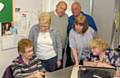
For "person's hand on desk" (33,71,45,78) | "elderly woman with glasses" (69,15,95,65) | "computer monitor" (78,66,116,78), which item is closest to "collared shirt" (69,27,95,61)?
"elderly woman with glasses" (69,15,95,65)

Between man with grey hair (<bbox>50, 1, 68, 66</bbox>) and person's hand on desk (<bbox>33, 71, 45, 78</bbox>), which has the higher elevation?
man with grey hair (<bbox>50, 1, 68, 66</bbox>)

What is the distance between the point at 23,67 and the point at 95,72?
745 millimetres

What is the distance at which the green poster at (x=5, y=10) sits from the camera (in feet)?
11.5

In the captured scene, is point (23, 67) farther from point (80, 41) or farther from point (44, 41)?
point (80, 41)

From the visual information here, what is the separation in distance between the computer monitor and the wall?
2.45 m

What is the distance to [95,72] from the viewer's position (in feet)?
6.98

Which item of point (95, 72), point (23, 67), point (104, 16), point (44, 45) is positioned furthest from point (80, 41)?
point (104, 16)

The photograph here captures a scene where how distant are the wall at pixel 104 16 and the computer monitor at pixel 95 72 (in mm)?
2450

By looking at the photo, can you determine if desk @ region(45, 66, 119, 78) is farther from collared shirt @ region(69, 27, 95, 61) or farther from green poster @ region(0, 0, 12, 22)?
green poster @ region(0, 0, 12, 22)

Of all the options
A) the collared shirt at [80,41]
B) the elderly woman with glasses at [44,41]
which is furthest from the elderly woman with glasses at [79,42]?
the elderly woman with glasses at [44,41]

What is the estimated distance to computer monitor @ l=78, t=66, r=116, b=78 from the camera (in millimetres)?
2088

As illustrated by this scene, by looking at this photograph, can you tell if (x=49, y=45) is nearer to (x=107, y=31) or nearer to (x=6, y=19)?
(x=6, y=19)

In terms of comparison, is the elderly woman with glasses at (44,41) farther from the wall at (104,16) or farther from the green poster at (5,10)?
the wall at (104,16)

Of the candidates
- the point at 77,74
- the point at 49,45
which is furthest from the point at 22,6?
the point at 77,74
